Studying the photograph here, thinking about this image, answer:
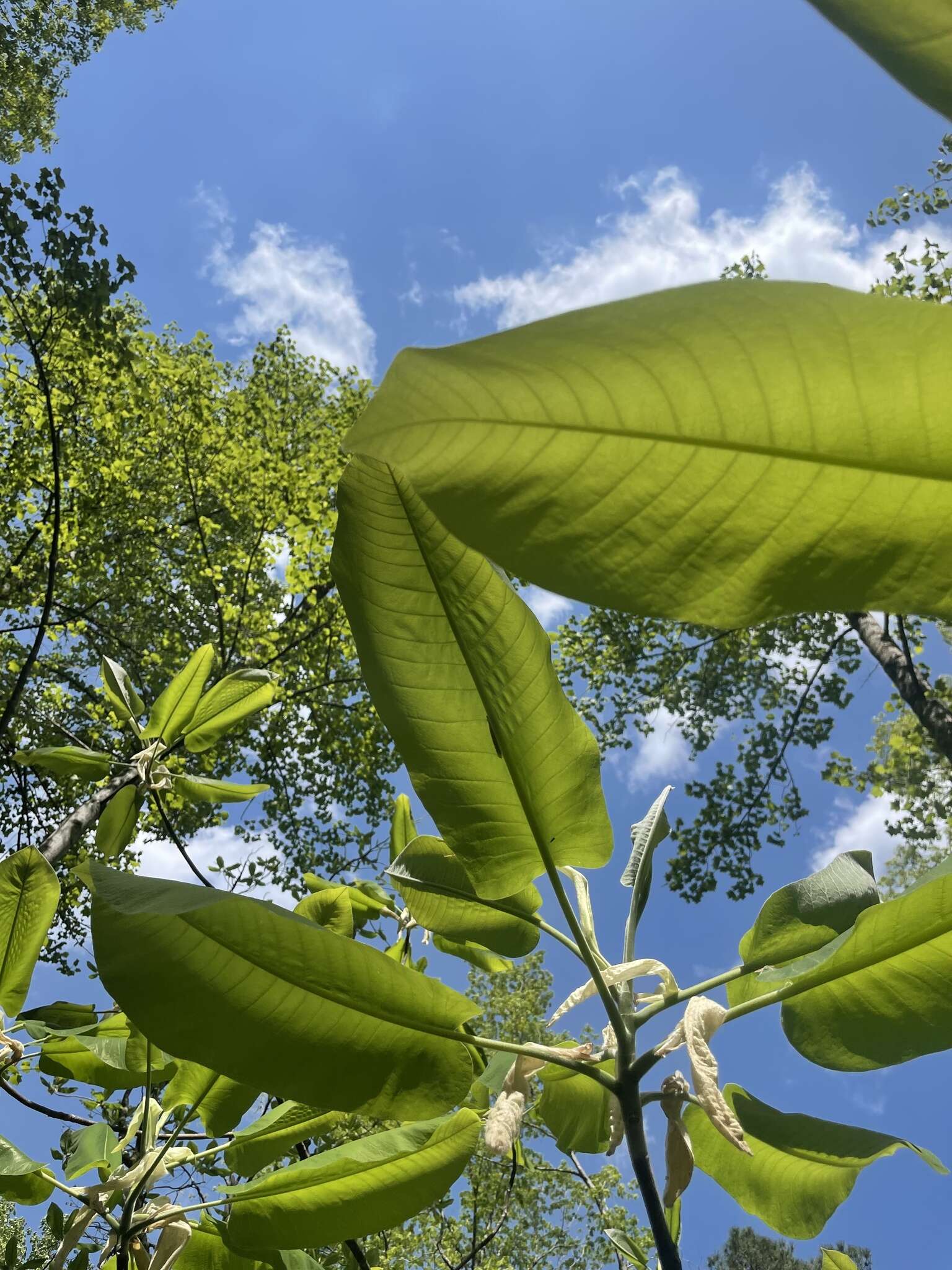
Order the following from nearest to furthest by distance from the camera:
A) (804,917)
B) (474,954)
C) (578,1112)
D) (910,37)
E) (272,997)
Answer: (910,37) < (272,997) < (804,917) < (578,1112) < (474,954)

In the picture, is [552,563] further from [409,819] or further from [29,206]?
[29,206]

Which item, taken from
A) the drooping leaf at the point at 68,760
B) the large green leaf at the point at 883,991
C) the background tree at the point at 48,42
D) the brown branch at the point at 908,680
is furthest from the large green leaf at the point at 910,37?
the background tree at the point at 48,42

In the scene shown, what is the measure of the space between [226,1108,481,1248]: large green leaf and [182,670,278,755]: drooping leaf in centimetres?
157

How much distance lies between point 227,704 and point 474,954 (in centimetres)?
129

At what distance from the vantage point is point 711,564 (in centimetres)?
35

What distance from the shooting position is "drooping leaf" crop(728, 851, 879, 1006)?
0.62 metres

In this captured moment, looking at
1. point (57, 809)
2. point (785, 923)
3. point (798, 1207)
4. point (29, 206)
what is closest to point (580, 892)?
point (785, 923)

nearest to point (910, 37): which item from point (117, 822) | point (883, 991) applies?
point (883, 991)

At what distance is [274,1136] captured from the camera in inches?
30.9

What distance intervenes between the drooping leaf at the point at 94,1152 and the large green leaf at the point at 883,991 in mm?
825

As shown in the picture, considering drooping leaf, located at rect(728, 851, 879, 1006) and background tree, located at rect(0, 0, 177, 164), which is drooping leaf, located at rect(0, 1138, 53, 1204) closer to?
drooping leaf, located at rect(728, 851, 879, 1006)

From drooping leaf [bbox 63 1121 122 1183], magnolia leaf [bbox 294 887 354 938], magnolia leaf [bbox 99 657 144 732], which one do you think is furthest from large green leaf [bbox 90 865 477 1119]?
magnolia leaf [bbox 99 657 144 732]

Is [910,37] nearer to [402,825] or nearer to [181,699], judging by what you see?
[402,825]

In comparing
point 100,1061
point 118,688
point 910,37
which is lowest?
point 100,1061
